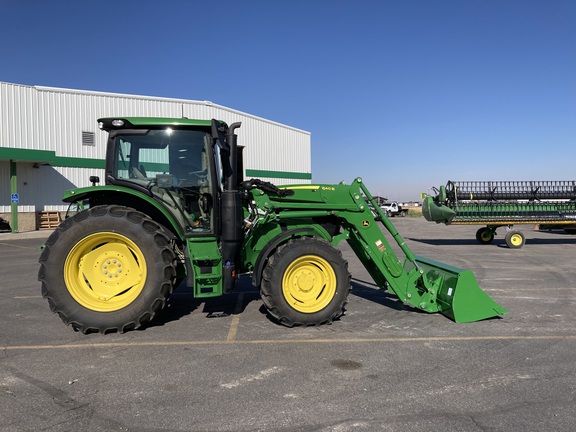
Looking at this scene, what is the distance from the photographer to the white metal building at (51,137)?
20.9 meters

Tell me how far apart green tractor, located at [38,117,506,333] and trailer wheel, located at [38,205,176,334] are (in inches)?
0.5

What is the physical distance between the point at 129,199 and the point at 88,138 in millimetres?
20620

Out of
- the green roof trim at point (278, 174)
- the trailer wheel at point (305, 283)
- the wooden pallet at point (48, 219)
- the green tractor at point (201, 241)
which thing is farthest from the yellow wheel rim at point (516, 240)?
the wooden pallet at point (48, 219)

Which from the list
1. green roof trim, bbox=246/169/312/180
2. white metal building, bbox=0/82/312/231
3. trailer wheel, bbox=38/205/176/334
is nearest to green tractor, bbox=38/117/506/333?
trailer wheel, bbox=38/205/176/334

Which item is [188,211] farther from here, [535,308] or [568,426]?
[535,308]

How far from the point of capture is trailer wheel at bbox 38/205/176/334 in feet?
15.9

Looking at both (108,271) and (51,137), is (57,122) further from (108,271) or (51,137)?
A: (108,271)

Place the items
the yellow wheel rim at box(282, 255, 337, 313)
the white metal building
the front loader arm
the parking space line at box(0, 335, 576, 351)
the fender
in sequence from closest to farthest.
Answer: the parking space line at box(0, 335, 576, 351), the fender, the yellow wheel rim at box(282, 255, 337, 313), the front loader arm, the white metal building

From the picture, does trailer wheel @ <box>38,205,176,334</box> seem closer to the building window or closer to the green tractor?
the green tractor

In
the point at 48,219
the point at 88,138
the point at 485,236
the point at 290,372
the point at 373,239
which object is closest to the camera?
the point at 290,372

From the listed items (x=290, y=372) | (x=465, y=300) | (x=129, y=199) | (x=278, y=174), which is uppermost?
(x=278, y=174)

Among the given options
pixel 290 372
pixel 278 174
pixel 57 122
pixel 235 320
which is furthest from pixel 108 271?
pixel 278 174

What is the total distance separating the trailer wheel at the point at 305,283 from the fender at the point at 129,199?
4.16 ft

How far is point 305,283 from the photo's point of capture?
5.29 meters
